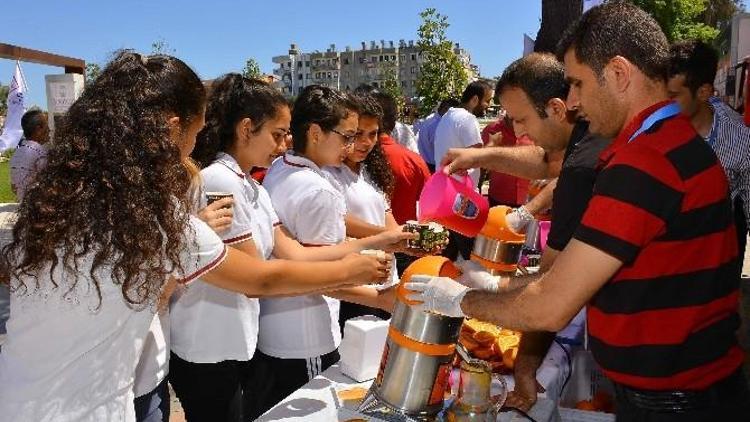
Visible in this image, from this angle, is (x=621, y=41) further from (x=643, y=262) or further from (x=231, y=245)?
(x=231, y=245)

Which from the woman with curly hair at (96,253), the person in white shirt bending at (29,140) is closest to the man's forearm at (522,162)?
the woman with curly hair at (96,253)

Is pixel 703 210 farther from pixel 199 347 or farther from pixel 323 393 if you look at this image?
pixel 199 347

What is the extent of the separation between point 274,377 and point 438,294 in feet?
3.54

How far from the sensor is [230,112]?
91.1 inches

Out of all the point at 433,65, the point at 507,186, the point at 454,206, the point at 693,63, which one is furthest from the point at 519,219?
the point at 433,65

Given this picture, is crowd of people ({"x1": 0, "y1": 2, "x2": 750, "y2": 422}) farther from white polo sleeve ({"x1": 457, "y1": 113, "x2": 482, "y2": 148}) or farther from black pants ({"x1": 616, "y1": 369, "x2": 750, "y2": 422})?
white polo sleeve ({"x1": 457, "y1": 113, "x2": 482, "y2": 148})

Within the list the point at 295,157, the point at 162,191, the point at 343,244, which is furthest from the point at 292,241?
the point at 162,191

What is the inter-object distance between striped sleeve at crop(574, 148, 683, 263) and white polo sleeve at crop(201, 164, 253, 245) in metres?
1.11

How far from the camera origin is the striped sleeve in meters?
1.34

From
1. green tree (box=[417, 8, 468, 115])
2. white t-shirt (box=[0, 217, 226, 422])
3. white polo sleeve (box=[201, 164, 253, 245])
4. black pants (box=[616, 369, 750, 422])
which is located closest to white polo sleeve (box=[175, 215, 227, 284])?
white t-shirt (box=[0, 217, 226, 422])

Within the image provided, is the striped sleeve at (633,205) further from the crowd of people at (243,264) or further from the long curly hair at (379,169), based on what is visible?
the long curly hair at (379,169)

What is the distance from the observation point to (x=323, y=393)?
6.62ft

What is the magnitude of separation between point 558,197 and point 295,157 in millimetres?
1156

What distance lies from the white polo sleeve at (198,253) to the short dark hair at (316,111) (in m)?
1.19
